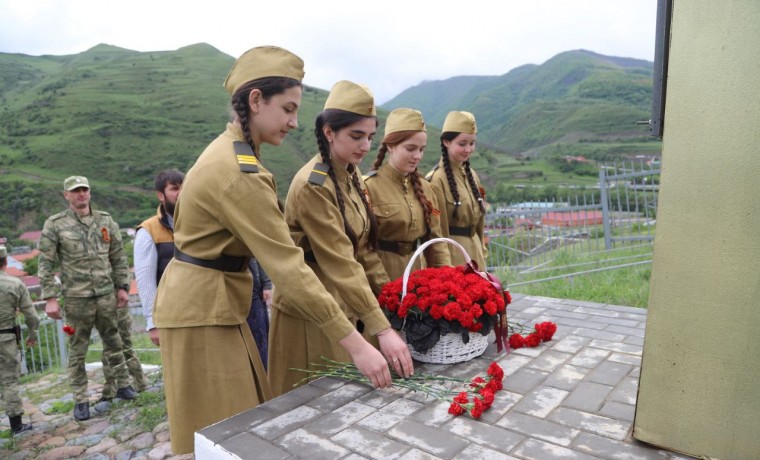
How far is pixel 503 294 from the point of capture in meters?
2.34

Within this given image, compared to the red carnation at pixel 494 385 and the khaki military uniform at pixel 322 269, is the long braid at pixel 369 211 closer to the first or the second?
the khaki military uniform at pixel 322 269

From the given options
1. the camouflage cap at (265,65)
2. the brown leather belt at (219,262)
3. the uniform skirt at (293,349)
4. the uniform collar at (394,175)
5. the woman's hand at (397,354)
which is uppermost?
the camouflage cap at (265,65)

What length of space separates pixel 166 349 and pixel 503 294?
142cm

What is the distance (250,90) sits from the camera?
6.37 ft

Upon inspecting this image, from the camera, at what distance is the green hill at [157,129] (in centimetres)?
4556

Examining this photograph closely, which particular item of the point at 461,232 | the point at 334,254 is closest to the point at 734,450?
the point at 334,254

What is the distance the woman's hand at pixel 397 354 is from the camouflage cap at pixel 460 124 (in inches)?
87.9

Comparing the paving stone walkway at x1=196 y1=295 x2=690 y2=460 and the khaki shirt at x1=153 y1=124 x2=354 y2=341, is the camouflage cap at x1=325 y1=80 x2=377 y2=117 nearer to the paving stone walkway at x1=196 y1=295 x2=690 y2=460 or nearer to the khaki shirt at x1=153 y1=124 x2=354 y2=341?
the khaki shirt at x1=153 y1=124 x2=354 y2=341

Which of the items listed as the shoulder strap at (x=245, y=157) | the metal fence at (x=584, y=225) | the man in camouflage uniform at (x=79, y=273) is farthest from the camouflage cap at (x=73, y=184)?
the metal fence at (x=584, y=225)

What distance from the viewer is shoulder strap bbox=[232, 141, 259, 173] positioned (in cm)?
181

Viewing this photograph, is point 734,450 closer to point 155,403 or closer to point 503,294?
point 503,294

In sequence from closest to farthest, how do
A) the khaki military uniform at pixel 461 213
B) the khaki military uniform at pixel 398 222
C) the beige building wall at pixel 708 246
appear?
1. the beige building wall at pixel 708 246
2. the khaki military uniform at pixel 398 222
3. the khaki military uniform at pixel 461 213

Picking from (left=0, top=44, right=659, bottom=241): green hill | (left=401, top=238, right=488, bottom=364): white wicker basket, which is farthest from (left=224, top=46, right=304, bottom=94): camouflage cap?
(left=0, top=44, right=659, bottom=241): green hill

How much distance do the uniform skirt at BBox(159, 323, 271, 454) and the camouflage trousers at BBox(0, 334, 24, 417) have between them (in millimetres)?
3337
